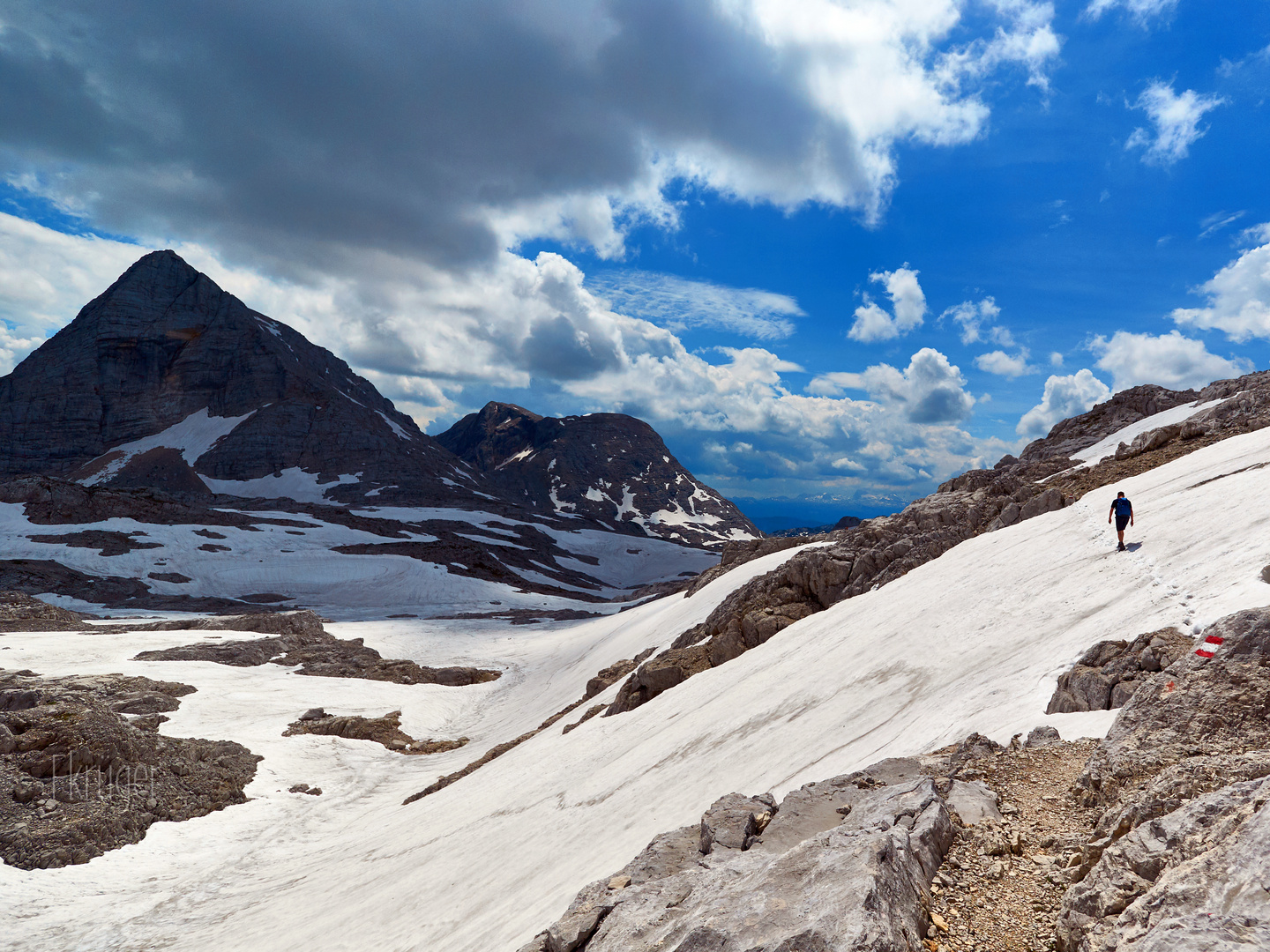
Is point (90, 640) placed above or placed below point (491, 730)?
above

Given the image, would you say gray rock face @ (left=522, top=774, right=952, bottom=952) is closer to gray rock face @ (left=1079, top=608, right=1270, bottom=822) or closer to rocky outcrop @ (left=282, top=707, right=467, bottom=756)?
gray rock face @ (left=1079, top=608, right=1270, bottom=822)

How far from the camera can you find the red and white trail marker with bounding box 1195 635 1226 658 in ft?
21.1

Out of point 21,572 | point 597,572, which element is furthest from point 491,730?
point 597,572

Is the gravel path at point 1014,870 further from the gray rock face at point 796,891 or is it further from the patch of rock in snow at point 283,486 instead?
the patch of rock in snow at point 283,486

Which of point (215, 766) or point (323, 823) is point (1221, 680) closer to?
point (323, 823)

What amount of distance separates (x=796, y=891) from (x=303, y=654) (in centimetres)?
4457

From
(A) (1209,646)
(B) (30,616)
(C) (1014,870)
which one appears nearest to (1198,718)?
(A) (1209,646)

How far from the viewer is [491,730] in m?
33.1

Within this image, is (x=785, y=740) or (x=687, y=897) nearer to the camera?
(x=687, y=897)

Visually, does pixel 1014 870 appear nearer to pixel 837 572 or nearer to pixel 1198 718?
pixel 1198 718

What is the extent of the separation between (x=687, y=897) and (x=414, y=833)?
1362 cm

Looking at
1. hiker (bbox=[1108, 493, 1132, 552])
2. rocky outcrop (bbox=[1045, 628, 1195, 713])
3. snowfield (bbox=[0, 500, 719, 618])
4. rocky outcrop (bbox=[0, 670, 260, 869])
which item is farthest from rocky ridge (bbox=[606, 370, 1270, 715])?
snowfield (bbox=[0, 500, 719, 618])

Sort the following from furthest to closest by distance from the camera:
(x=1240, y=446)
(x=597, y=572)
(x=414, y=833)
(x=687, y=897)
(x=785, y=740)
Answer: (x=597, y=572) < (x=1240, y=446) < (x=414, y=833) < (x=785, y=740) < (x=687, y=897)

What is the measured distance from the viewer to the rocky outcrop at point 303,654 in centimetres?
3959
